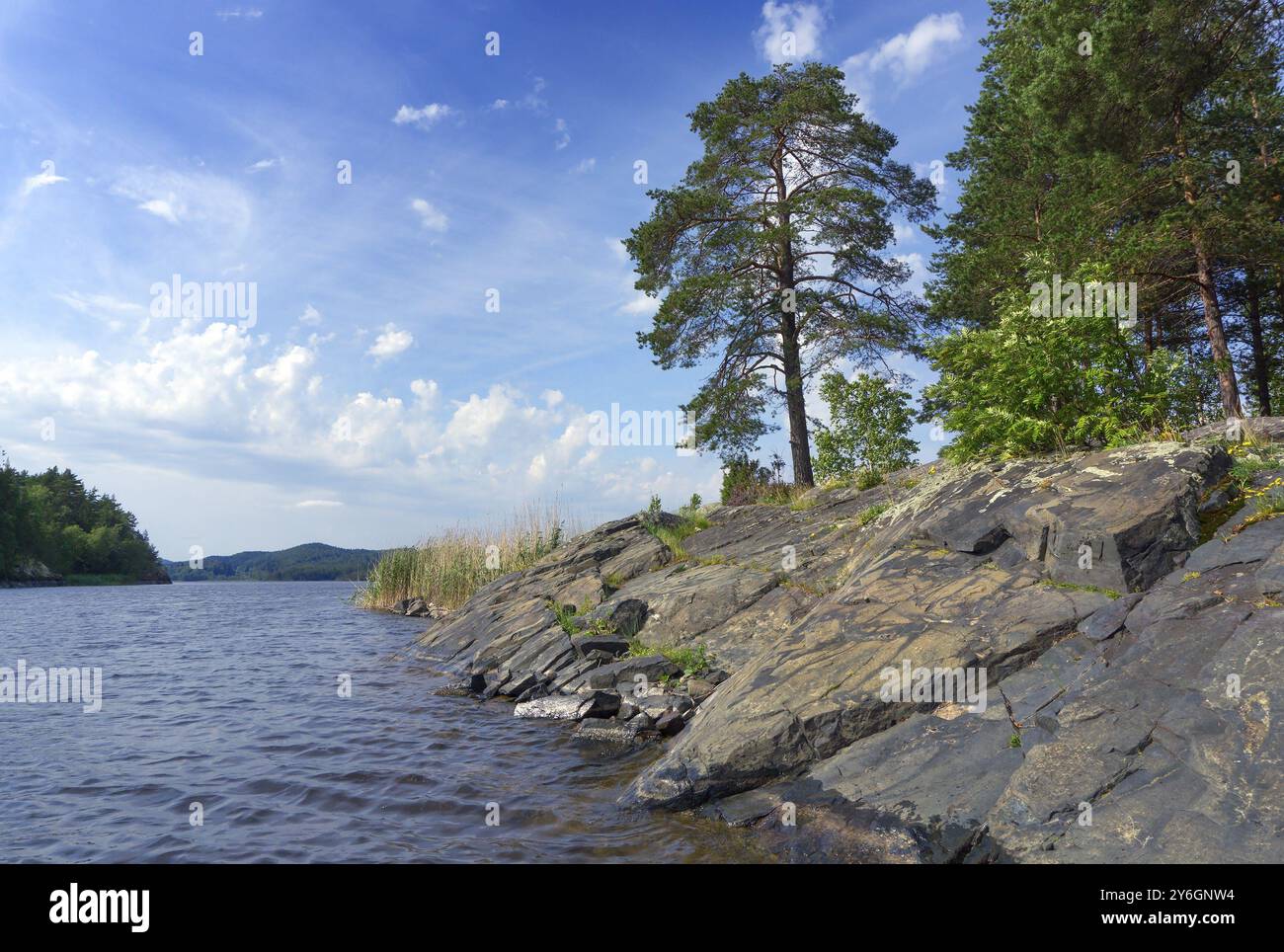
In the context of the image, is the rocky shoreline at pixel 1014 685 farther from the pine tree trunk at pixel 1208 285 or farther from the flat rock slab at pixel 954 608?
the pine tree trunk at pixel 1208 285

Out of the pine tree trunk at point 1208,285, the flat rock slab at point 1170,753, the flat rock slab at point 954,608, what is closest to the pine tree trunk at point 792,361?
the pine tree trunk at point 1208,285

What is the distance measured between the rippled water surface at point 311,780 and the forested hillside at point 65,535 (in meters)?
78.3

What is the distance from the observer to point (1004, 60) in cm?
2184

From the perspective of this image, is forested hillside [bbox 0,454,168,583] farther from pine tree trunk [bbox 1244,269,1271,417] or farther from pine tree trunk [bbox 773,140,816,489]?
pine tree trunk [bbox 1244,269,1271,417]

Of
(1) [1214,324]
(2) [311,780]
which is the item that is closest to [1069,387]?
(2) [311,780]

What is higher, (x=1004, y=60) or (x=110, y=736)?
(x=1004, y=60)

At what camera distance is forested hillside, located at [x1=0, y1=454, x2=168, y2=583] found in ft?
240

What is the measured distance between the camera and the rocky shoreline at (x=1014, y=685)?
4785 millimetres

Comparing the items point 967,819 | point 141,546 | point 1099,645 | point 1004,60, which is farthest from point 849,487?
point 141,546

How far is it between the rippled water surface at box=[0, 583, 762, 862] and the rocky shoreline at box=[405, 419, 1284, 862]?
727mm

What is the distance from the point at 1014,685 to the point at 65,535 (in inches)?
4091

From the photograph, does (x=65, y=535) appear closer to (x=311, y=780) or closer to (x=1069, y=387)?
(x=311, y=780)
